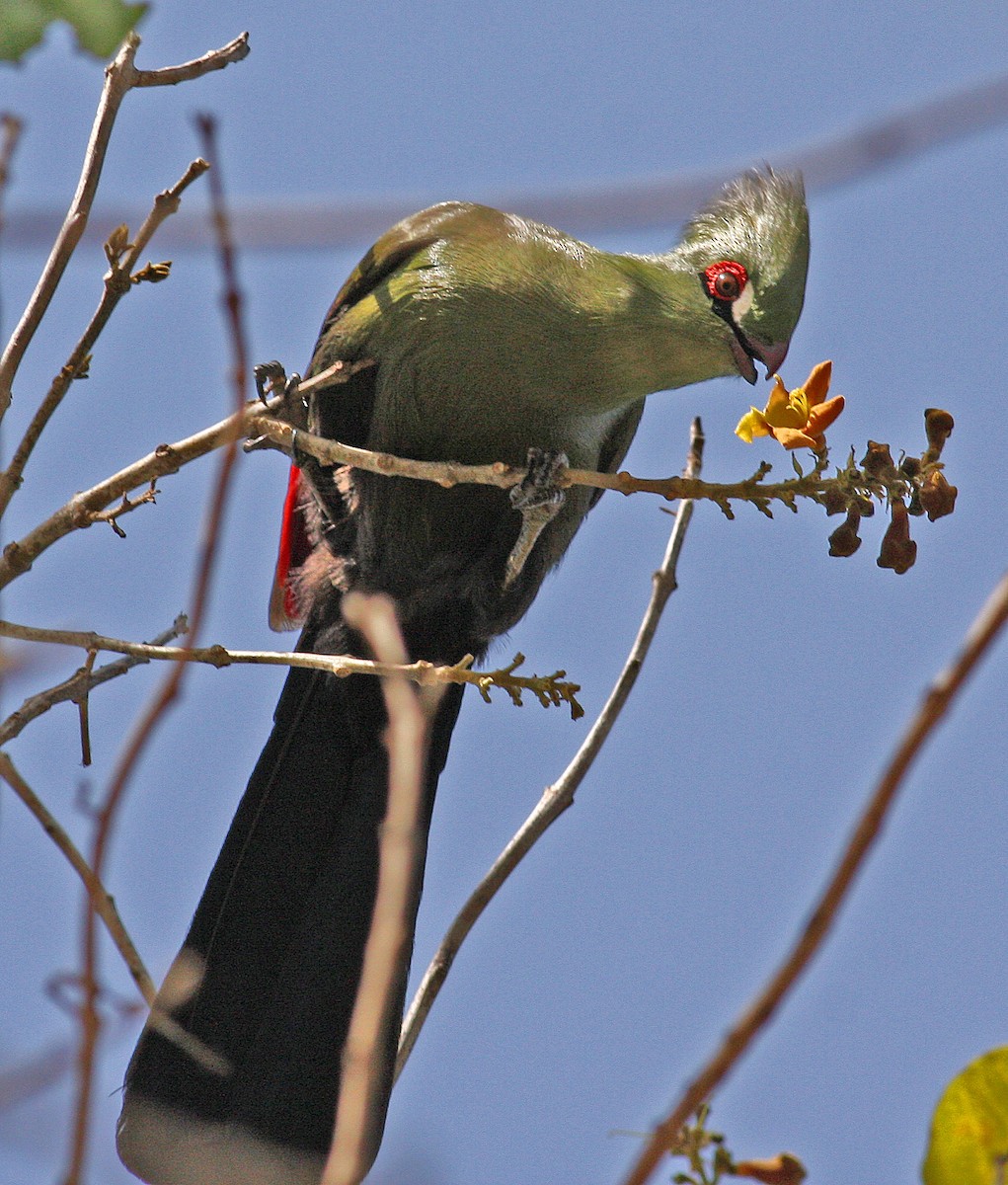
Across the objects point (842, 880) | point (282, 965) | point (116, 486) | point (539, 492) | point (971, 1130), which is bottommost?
point (282, 965)

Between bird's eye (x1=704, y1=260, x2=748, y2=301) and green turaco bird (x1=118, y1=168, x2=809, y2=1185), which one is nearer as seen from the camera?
green turaco bird (x1=118, y1=168, x2=809, y2=1185)

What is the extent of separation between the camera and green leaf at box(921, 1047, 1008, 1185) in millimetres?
1325

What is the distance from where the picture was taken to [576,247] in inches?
141

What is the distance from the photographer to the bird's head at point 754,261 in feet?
11.1

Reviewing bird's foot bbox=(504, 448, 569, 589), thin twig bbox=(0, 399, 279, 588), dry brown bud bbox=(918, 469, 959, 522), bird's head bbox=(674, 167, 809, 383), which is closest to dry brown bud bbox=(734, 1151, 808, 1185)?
dry brown bud bbox=(918, 469, 959, 522)

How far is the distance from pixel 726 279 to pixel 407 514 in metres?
0.98

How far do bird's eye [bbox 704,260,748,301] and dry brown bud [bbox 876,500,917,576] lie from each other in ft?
4.61

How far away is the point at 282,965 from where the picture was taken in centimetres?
307

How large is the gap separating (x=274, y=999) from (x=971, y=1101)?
1917 millimetres

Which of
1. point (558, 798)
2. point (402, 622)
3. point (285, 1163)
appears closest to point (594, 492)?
point (402, 622)

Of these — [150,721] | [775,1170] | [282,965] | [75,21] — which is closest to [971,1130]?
[775,1170]

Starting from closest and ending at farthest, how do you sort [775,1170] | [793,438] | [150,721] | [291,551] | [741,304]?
[150,721], [775,1170], [793,438], [741,304], [291,551]

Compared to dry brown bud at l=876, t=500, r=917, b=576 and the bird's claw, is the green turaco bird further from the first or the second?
dry brown bud at l=876, t=500, r=917, b=576

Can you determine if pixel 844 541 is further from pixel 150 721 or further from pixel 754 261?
pixel 754 261
